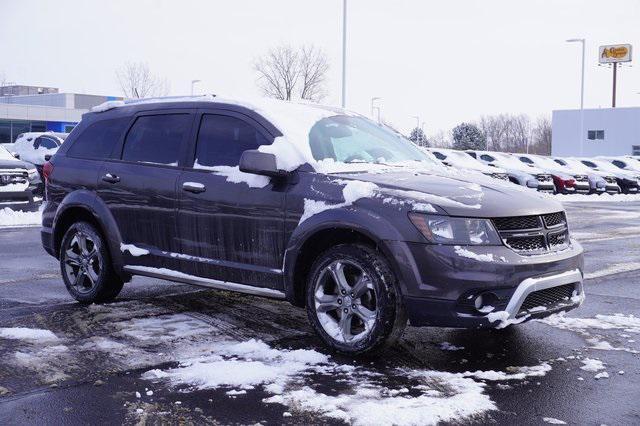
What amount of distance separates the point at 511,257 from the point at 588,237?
30.7 ft

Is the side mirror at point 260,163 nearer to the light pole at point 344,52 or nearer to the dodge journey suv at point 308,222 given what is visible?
the dodge journey suv at point 308,222

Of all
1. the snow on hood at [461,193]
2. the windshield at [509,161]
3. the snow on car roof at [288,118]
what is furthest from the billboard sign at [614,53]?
the snow on hood at [461,193]

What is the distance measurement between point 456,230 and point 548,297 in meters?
0.79

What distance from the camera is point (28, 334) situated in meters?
5.50

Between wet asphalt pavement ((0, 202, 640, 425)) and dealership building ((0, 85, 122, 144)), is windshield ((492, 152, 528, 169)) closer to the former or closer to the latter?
wet asphalt pavement ((0, 202, 640, 425))

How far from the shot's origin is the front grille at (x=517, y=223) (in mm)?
4684

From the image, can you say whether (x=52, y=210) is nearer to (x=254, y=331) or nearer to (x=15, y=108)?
(x=254, y=331)

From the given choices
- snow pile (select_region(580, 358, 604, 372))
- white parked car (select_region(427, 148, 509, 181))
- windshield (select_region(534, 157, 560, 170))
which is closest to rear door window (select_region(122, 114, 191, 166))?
snow pile (select_region(580, 358, 604, 372))

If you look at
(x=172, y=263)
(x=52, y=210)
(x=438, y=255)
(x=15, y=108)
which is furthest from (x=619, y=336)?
(x=15, y=108)

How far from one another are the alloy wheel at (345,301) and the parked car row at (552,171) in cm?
1959

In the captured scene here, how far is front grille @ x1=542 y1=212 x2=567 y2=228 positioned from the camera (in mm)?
4996

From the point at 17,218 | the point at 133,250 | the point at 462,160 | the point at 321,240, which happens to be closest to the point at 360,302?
the point at 321,240

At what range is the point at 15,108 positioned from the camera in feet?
207

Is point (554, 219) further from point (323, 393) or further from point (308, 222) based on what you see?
point (323, 393)
